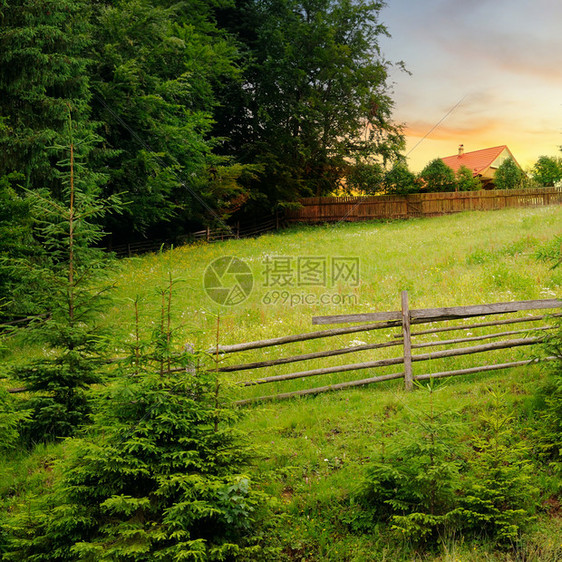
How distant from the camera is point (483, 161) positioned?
41.1 meters

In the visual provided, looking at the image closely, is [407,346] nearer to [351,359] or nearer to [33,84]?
[351,359]

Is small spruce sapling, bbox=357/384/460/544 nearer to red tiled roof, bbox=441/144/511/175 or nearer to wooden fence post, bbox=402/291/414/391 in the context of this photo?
wooden fence post, bbox=402/291/414/391

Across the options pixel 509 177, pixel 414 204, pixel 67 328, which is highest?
pixel 509 177

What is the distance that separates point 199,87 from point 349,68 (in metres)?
12.5

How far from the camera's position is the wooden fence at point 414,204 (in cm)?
2891

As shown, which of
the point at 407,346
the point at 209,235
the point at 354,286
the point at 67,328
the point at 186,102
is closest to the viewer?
the point at 67,328

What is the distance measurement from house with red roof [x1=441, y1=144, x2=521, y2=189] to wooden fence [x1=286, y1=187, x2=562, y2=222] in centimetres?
1092

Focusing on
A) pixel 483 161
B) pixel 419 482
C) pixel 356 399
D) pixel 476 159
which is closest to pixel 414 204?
pixel 483 161

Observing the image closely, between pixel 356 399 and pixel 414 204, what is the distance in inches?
1027

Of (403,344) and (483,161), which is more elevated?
(483,161)

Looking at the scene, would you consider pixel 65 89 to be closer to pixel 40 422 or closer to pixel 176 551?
pixel 40 422

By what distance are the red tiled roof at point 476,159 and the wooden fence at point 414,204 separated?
11192mm

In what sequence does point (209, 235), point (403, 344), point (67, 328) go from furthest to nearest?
point (209, 235) → point (403, 344) → point (67, 328)

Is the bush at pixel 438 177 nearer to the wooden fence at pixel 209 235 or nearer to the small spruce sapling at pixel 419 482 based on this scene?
the wooden fence at pixel 209 235
